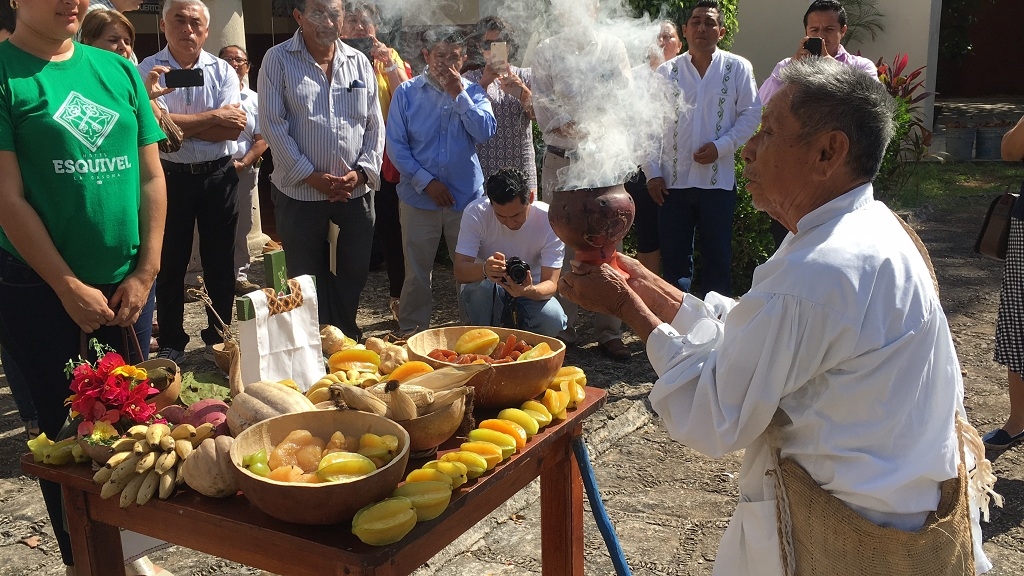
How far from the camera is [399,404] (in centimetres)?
226

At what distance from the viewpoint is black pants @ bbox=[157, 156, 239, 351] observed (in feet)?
17.3

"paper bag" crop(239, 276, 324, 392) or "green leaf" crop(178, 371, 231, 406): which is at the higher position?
"paper bag" crop(239, 276, 324, 392)

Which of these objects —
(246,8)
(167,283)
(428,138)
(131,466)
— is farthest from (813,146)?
(246,8)

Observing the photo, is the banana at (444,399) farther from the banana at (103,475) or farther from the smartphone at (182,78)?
the smartphone at (182,78)

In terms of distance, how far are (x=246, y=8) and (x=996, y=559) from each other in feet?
39.0

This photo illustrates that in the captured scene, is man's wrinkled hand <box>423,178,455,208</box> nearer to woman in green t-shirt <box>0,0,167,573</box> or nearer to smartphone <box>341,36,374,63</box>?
smartphone <box>341,36,374,63</box>

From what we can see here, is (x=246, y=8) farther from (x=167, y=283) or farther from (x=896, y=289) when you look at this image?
(x=896, y=289)

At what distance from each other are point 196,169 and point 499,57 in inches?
73.7

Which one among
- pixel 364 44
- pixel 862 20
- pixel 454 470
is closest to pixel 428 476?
pixel 454 470

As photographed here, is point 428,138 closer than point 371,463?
No

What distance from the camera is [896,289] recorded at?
1839 mm

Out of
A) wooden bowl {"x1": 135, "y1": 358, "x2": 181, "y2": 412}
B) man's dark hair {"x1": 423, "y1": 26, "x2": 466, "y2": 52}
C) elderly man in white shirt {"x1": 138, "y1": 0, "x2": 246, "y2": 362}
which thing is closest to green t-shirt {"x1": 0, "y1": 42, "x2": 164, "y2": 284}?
wooden bowl {"x1": 135, "y1": 358, "x2": 181, "y2": 412}

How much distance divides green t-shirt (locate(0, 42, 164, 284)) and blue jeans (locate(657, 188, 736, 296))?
3.47 meters

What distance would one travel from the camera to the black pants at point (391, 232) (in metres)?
6.77
